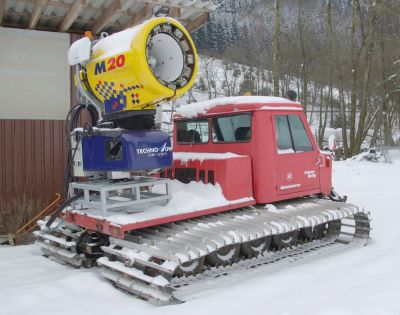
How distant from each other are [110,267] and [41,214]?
2.98 m

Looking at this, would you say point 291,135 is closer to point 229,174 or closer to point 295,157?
point 295,157

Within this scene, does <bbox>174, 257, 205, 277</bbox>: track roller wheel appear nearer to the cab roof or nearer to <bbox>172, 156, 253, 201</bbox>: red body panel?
<bbox>172, 156, 253, 201</bbox>: red body panel

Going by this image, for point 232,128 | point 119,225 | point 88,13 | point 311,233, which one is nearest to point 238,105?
point 232,128

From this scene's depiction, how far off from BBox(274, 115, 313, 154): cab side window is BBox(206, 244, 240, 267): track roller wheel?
1.53 m

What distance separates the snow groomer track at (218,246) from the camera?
4574mm

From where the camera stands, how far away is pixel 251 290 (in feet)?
15.8

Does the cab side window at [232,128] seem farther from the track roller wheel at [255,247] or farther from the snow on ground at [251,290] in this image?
the snow on ground at [251,290]

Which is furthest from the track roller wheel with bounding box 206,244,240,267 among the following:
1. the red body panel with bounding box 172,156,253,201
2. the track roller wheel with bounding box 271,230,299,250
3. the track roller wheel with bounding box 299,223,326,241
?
the track roller wheel with bounding box 299,223,326,241

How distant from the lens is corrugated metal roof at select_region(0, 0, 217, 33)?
699 centimetres

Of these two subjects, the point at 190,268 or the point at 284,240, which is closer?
the point at 190,268

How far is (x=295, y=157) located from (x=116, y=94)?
278cm

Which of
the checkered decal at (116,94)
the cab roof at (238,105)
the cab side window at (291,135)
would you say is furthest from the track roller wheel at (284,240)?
the checkered decal at (116,94)

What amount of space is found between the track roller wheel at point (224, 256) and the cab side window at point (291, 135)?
153cm

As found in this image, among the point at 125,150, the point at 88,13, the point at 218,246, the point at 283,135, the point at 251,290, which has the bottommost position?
the point at 251,290
